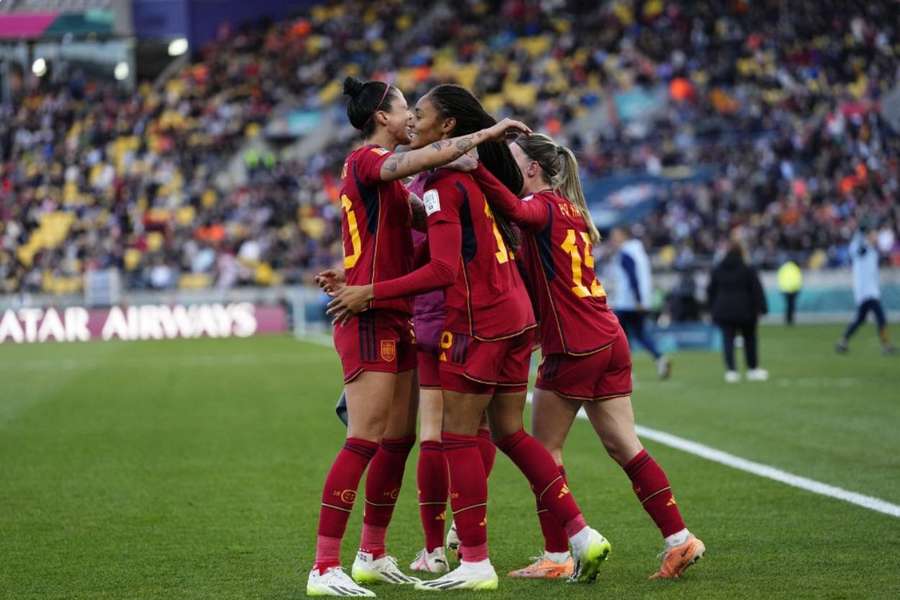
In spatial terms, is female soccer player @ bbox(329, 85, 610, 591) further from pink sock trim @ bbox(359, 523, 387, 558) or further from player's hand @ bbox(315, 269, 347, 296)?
pink sock trim @ bbox(359, 523, 387, 558)

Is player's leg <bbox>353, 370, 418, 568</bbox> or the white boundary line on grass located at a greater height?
player's leg <bbox>353, 370, 418, 568</bbox>

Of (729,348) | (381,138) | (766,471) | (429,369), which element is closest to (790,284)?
(729,348)

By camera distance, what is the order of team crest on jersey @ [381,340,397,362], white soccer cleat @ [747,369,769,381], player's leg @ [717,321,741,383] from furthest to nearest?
1. player's leg @ [717,321,741,383]
2. white soccer cleat @ [747,369,769,381]
3. team crest on jersey @ [381,340,397,362]

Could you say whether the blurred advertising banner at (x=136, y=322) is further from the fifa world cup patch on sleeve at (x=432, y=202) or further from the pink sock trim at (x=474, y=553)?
the fifa world cup patch on sleeve at (x=432, y=202)

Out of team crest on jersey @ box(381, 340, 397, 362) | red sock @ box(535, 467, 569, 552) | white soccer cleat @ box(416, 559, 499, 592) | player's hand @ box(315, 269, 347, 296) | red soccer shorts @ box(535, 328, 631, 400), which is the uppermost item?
player's hand @ box(315, 269, 347, 296)

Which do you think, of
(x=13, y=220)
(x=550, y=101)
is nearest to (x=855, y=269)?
(x=550, y=101)

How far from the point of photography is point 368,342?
578cm

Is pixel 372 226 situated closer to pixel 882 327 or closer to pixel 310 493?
pixel 310 493

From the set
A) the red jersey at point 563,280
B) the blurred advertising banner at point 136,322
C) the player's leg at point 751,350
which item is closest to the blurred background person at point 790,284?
the blurred advertising banner at point 136,322

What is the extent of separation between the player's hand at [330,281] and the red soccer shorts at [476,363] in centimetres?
49

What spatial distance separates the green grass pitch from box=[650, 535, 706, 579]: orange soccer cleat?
82 millimetres

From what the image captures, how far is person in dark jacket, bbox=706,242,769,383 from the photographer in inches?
677

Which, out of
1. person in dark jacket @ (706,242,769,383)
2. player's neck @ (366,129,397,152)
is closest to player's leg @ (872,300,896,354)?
person in dark jacket @ (706,242,769,383)

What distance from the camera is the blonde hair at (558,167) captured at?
6219mm
